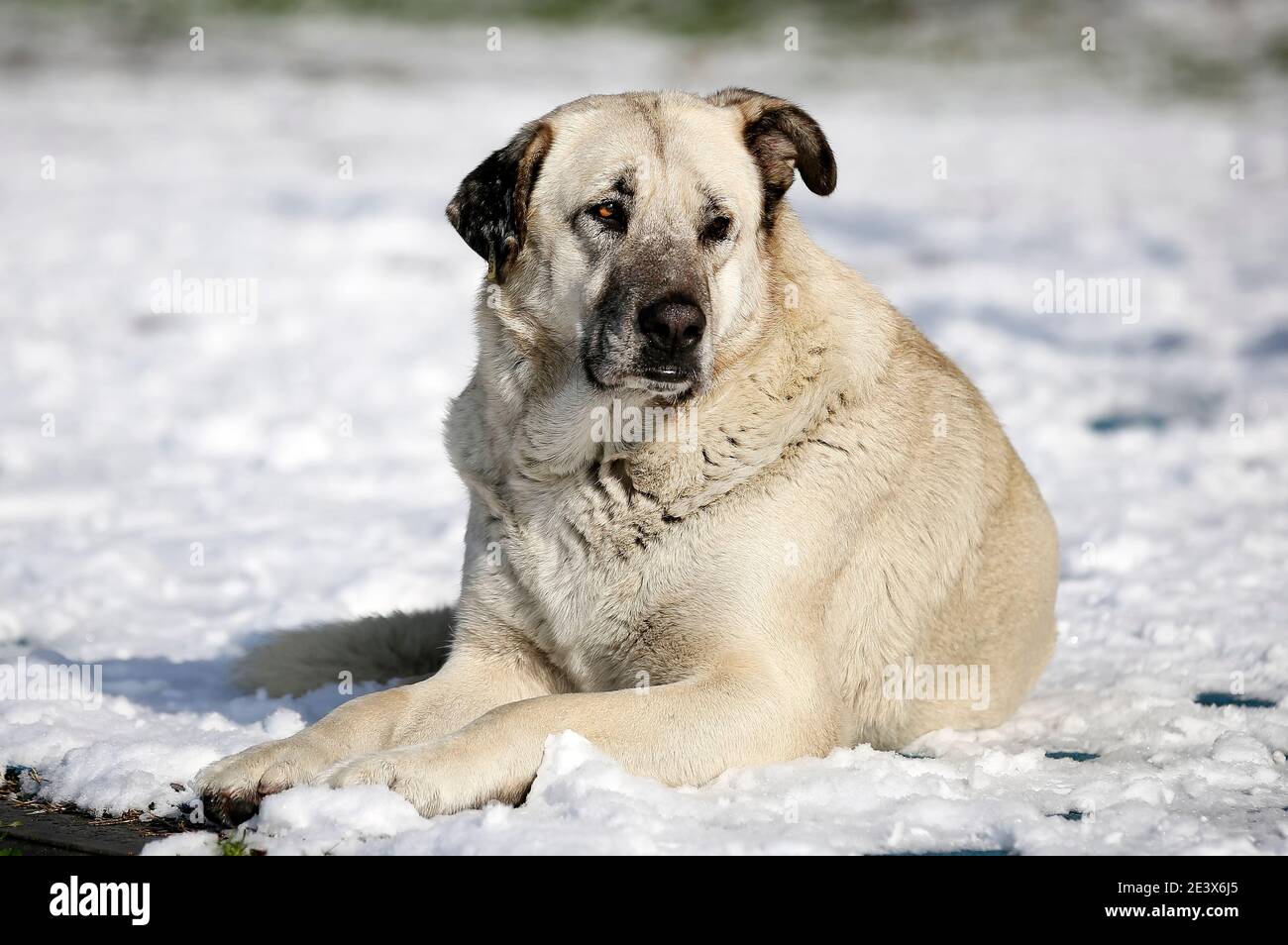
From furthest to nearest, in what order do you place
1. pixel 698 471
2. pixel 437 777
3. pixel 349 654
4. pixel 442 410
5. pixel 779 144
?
pixel 442 410 → pixel 349 654 → pixel 779 144 → pixel 698 471 → pixel 437 777

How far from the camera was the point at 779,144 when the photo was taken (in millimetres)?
4488

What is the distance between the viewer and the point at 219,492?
7930 mm

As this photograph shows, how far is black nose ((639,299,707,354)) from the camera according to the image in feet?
12.9

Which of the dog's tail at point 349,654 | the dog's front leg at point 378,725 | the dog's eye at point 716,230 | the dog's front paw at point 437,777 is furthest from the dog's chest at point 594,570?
the dog's tail at point 349,654

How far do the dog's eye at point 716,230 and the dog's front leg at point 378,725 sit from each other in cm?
139

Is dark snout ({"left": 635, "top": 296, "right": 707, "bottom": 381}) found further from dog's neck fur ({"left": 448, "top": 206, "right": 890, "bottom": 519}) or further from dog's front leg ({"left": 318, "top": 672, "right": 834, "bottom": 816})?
dog's front leg ({"left": 318, "top": 672, "right": 834, "bottom": 816})

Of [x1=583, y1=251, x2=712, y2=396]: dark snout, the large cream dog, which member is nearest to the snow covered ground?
the large cream dog

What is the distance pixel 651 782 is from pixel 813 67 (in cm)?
2353

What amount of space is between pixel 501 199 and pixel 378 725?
1.61m

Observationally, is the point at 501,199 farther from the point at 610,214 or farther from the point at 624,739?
the point at 624,739

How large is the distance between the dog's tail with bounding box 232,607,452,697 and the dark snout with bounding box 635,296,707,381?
1.61 metres

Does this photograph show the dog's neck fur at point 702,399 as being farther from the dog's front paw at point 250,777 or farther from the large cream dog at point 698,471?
the dog's front paw at point 250,777

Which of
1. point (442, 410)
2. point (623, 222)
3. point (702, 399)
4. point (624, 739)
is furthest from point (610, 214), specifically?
point (442, 410)
